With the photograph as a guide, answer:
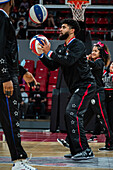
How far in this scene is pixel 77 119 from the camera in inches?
182

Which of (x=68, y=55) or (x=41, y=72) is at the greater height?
(x=68, y=55)

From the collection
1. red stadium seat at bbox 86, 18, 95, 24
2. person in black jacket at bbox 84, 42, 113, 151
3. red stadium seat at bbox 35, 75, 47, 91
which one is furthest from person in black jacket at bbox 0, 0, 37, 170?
red stadium seat at bbox 86, 18, 95, 24

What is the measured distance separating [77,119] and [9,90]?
1639 mm

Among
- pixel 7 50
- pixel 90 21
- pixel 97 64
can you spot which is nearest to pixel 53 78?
pixel 90 21

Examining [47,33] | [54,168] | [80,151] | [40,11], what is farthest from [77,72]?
[47,33]

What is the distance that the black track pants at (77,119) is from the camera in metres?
4.54

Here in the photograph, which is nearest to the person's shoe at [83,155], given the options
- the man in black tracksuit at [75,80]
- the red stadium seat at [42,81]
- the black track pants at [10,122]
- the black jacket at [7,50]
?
the man in black tracksuit at [75,80]

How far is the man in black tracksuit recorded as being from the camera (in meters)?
4.56

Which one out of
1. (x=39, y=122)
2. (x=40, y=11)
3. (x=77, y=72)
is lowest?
(x=39, y=122)

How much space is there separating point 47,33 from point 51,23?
128 cm

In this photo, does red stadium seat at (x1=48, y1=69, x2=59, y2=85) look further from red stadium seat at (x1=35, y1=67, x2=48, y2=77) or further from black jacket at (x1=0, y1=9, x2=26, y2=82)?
black jacket at (x1=0, y1=9, x2=26, y2=82)

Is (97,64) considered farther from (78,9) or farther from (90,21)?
(90,21)

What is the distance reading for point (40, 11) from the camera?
35.2 ft

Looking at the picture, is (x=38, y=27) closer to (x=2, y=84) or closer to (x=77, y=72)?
(x=77, y=72)
